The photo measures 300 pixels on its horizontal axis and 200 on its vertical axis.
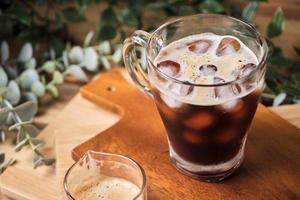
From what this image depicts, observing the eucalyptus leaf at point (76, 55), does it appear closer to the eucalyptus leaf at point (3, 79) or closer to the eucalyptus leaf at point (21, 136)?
the eucalyptus leaf at point (3, 79)

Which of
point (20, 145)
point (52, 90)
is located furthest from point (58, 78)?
point (20, 145)

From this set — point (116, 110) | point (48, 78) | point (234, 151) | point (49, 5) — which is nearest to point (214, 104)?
point (234, 151)

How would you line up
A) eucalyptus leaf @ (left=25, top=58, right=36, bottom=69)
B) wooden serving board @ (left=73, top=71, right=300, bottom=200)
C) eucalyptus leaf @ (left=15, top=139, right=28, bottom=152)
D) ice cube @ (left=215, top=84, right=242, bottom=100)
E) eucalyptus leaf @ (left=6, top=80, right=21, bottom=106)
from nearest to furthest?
ice cube @ (left=215, top=84, right=242, bottom=100), wooden serving board @ (left=73, top=71, right=300, bottom=200), eucalyptus leaf @ (left=15, top=139, right=28, bottom=152), eucalyptus leaf @ (left=6, top=80, right=21, bottom=106), eucalyptus leaf @ (left=25, top=58, right=36, bottom=69)

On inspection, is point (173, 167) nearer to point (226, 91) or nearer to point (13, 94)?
point (226, 91)

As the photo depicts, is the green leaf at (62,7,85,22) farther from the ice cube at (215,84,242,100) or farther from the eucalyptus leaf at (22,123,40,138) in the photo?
the ice cube at (215,84,242,100)

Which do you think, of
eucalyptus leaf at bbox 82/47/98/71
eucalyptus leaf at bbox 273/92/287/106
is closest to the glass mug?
eucalyptus leaf at bbox 273/92/287/106

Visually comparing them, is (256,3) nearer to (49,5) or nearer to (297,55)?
(297,55)

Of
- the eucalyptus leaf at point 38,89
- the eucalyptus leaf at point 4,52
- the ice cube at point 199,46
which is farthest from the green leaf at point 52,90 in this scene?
the ice cube at point 199,46
